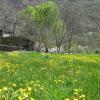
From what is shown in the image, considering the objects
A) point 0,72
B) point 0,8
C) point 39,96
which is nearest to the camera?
point 39,96

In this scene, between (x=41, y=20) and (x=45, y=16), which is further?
(x=41, y=20)

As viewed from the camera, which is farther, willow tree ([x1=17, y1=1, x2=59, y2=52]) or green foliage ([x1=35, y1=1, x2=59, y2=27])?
willow tree ([x1=17, y1=1, x2=59, y2=52])

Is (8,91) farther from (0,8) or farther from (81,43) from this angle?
(81,43)

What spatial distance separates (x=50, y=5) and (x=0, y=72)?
98935 mm

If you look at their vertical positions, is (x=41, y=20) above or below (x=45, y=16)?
below

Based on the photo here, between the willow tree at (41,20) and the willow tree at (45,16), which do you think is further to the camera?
the willow tree at (41,20)

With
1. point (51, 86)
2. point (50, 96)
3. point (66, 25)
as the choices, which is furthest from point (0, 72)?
point (66, 25)

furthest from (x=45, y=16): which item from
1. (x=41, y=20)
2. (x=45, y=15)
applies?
(x=41, y=20)

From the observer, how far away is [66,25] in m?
123

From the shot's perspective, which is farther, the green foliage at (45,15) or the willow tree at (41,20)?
the willow tree at (41,20)

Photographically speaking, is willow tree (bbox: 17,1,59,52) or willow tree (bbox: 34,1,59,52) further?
willow tree (bbox: 17,1,59,52)

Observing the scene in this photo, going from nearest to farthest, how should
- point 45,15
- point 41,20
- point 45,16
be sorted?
point 45,16, point 45,15, point 41,20

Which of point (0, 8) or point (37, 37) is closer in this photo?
point (37, 37)

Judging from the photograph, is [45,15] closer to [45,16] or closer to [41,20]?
[45,16]
